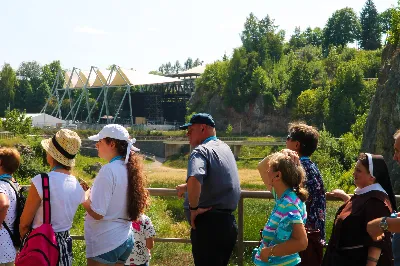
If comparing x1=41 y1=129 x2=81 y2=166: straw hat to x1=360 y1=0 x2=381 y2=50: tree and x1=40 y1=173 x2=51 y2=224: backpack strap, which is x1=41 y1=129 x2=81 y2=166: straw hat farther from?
x1=360 y1=0 x2=381 y2=50: tree

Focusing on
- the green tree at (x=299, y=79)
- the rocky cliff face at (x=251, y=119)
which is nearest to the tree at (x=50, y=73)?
the rocky cliff face at (x=251, y=119)

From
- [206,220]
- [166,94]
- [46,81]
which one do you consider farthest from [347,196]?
[46,81]

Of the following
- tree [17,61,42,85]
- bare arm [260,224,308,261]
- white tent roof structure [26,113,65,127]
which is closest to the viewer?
bare arm [260,224,308,261]

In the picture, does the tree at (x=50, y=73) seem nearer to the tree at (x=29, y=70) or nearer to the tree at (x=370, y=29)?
the tree at (x=29, y=70)

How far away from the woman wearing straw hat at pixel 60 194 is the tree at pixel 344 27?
90.4 metres

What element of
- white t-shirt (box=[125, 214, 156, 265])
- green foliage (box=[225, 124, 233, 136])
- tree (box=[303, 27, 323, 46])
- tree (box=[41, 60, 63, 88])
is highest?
tree (box=[303, 27, 323, 46])

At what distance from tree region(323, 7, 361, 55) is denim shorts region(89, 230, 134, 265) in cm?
9027

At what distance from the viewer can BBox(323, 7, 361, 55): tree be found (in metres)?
91.0

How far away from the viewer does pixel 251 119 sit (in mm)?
72062

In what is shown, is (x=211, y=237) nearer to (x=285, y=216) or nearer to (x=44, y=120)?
(x=285, y=216)

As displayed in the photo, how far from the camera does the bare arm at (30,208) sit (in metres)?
3.78

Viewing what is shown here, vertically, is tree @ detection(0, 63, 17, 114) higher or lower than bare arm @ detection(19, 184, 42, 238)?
higher

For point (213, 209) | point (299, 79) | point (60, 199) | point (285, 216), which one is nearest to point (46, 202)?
point (60, 199)

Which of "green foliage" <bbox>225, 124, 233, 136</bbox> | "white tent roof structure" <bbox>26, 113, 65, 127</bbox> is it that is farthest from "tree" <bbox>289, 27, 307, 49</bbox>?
"white tent roof structure" <bbox>26, 113, 65, 127</bbox>
